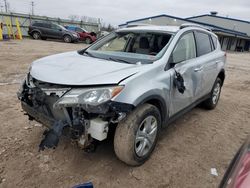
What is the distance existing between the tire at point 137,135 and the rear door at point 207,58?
1625 mm

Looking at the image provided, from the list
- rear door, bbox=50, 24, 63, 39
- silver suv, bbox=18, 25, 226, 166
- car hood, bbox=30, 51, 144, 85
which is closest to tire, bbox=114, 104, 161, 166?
silver suv, bbox=18, 25, 226, 166

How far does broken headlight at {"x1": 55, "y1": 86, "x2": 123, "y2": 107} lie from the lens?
7.70ft

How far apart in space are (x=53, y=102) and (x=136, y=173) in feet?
4.30

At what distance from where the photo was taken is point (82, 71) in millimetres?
2699

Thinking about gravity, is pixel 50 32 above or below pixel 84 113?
below

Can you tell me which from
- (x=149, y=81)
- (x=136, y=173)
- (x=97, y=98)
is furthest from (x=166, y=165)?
(x=97, y=98)

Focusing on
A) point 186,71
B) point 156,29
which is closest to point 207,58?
point 186,71

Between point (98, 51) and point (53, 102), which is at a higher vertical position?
point (98, 51)

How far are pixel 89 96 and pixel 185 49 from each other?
1994 mm

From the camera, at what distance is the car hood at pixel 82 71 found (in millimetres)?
2488

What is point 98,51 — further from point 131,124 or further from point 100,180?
point 100,180

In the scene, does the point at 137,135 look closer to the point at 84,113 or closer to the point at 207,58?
the point at 84,113

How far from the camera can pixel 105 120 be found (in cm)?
243

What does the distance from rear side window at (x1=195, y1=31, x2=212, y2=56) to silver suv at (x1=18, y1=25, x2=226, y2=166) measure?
0.73 ft
